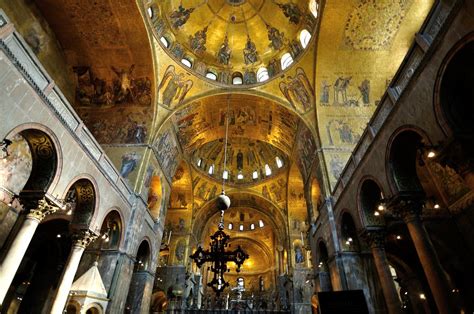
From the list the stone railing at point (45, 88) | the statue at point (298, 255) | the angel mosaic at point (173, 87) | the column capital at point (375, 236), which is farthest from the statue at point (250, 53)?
the statue at point (298, 255)

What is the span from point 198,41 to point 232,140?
373 inches

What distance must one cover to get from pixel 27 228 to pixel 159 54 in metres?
10.7

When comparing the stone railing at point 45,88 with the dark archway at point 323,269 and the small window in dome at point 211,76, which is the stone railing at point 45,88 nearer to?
the small window in dome at point 211,76

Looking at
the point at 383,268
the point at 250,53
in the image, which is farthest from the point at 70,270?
the point at 250,53

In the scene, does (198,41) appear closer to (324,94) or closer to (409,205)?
(324,94)

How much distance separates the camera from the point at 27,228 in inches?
289

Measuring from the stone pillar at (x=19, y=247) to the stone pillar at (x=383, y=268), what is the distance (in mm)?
9682

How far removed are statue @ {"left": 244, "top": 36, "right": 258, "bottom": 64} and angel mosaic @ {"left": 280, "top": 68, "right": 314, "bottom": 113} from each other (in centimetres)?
309

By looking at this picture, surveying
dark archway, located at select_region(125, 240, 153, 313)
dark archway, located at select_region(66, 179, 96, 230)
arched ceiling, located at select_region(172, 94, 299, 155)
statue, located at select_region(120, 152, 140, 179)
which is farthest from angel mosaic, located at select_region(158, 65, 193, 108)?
dark archway, located at select_region(125, 240, 153, 313)

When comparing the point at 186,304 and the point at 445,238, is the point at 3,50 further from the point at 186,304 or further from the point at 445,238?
the point at 186,304

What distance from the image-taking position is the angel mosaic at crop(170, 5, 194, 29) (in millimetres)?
15897

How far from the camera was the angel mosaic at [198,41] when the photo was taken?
17.1 meters

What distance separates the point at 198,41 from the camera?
1733 cm

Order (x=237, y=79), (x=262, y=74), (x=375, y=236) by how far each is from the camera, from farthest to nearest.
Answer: (x=237, y=79) < (x=262, y=74) < (x=375, y=236)
